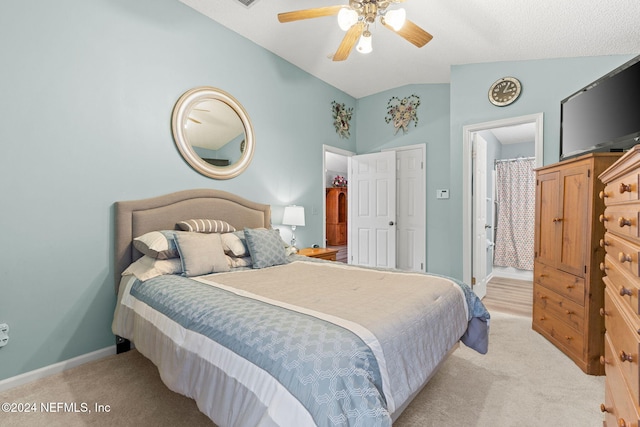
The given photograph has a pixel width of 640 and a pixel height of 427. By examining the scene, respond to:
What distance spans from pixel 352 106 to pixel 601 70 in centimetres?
307

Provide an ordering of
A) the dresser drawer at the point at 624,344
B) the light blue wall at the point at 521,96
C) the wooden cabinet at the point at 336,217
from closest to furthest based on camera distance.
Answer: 1. the dresser drawer at the point at 624,344
2. the light blue wall at the point at 521,96
3. the wooden cabinet at the point at 336,217

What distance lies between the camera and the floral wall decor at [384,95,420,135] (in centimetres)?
453

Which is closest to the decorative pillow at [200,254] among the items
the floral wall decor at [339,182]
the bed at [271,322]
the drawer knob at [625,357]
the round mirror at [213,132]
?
the bed at [271,322]

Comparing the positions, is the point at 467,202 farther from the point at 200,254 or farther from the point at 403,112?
the point at 200,254

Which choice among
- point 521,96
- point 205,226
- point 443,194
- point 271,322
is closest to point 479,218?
point 443,194

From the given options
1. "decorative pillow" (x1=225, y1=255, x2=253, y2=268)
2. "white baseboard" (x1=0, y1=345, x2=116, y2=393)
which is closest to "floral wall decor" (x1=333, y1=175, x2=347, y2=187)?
"decorative pillow" (x1=225, y1=255, x2=253, y2=268)

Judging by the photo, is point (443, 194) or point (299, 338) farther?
point (443, 194)

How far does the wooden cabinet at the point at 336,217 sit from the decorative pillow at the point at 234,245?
283 inches

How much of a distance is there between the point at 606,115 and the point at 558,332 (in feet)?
5.70

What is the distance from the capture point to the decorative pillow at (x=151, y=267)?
84.4 inches

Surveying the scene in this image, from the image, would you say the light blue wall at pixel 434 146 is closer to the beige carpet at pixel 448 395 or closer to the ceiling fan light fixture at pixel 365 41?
the beige carpet at pixel 448 395

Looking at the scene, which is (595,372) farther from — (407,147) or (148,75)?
(148,75)

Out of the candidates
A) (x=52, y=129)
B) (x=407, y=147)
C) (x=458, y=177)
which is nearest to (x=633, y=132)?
(x=458, y=177)

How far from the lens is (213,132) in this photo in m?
3.10
